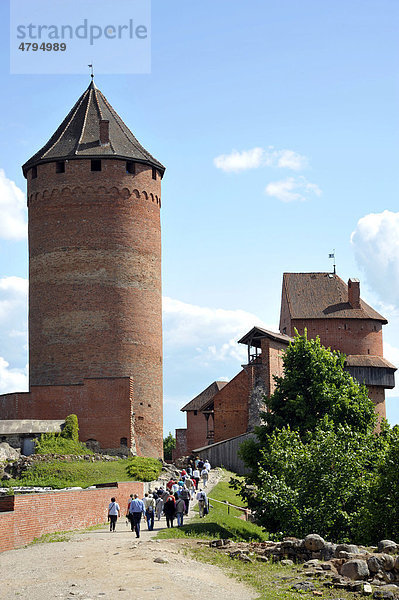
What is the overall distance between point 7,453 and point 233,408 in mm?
13266

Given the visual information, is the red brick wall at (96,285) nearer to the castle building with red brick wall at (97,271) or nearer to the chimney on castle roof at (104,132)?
the castle building with red brick wall at (97,271)

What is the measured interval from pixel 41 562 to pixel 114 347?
85.5 feet

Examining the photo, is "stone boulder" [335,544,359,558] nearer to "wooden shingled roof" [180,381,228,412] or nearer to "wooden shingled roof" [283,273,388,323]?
"wooden shingled roof" [283,273,388,323]

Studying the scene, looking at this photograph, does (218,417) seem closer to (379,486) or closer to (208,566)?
(379,486)

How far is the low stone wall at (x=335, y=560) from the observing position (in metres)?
16.5

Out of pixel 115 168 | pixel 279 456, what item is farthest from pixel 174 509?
pixel 115 168

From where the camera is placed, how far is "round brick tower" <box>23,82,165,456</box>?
1718 inches

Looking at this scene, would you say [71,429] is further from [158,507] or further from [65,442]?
[158,507]

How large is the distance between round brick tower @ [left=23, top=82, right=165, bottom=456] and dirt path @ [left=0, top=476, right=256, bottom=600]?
2314 centimetres

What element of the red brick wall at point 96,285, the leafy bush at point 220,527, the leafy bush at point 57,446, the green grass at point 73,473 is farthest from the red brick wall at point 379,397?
the leafy bush at point 220,527

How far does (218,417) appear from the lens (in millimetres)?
46188

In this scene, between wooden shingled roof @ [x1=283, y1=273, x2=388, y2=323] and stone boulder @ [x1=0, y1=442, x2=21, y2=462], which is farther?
wooden shingled roof @ [x1=283, y1=273, x2=388, y2=323]

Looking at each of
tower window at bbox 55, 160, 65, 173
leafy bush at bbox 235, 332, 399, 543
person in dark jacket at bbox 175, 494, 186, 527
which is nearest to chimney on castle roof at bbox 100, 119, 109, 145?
tower window at bbox 55, 160, 65, 173

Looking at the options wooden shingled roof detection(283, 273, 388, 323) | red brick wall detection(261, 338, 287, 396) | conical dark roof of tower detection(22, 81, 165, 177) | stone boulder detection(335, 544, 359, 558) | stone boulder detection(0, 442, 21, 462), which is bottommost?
stone boulder detection(335, 544, 359, 558)
